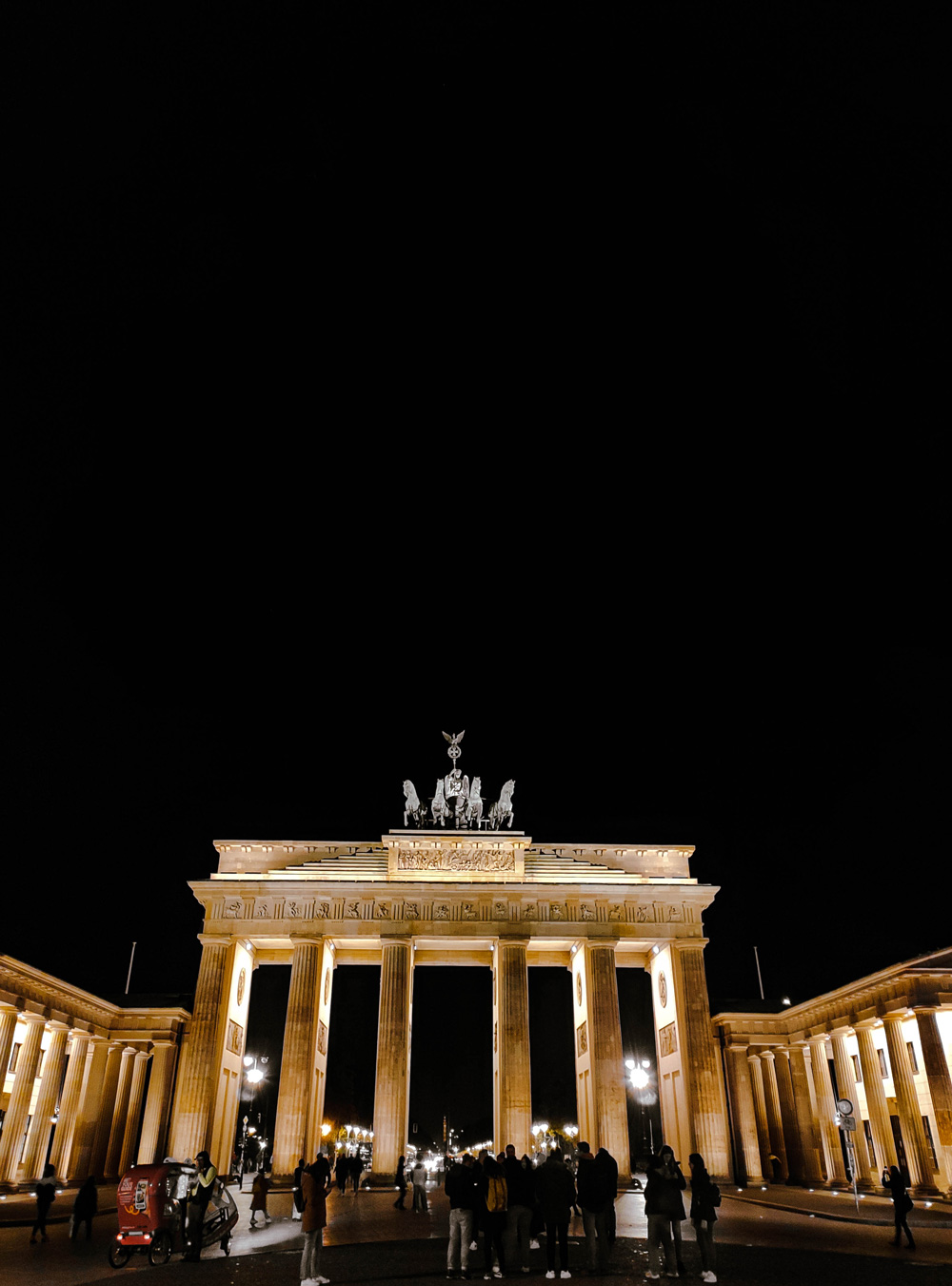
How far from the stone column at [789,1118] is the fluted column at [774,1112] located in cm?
19

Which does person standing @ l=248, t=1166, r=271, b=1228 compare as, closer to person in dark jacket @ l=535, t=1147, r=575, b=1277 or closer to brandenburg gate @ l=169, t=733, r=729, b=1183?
person in dark jacket @ l=535, t=1147, r=575, b=1277

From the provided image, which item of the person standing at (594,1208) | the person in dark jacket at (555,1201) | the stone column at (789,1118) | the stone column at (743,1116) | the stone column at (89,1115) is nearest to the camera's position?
the person in dark jacket at (555,1201)

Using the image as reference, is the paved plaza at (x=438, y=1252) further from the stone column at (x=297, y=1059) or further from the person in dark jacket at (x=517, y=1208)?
the stone column at (x=297, y=1059)

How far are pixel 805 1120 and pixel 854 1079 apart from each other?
480 cm

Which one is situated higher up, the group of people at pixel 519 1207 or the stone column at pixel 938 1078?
the stone column at pixel 938 1078

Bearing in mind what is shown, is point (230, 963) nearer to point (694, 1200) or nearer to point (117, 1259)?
point (117, 1259)

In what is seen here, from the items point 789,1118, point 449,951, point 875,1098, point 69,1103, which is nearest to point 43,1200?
point 69,1103

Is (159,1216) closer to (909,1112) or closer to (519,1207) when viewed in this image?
(519,1207)

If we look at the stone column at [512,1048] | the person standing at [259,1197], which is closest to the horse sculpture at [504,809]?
the stone column at [512,1048]

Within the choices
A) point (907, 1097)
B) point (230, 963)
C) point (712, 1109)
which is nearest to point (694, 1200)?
point (907, 1097)

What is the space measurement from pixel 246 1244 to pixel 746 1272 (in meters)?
10.8

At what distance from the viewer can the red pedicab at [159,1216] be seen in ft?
57.4

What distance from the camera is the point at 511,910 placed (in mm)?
46844

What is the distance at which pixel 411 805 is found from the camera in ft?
163
